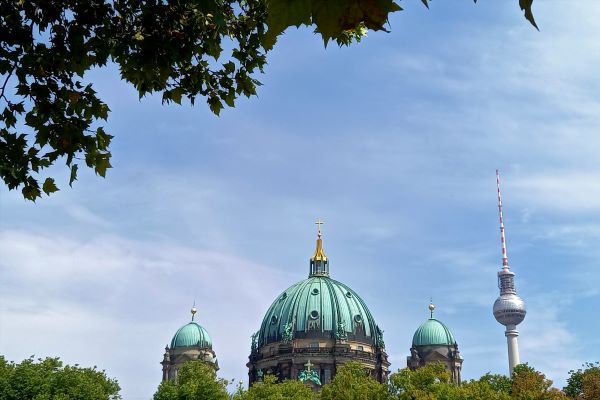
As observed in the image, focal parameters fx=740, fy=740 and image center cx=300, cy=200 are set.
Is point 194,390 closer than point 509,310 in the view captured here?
Yes

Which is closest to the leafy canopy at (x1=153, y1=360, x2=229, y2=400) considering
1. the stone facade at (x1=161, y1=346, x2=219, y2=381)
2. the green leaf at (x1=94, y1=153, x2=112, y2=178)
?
the stone facade at (x1=161, y1=346, x2=219, y2=381)

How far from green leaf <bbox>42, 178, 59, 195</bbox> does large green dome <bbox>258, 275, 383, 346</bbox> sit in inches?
4000

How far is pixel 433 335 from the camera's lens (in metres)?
120

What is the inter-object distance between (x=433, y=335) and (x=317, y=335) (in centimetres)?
2040

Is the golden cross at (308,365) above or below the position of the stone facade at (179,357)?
below

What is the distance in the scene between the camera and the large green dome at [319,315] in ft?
373

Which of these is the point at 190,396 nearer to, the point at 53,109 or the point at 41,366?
the point at 41,366

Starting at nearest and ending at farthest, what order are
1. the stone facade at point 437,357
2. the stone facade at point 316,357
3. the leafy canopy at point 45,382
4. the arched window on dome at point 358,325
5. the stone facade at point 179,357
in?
the leafy canopy at point 45,382 → the stone facade at point 316,357 → the arched window on dome at point 358,325 → the stone facade at point 437,357 → the stone facade at point 179,357

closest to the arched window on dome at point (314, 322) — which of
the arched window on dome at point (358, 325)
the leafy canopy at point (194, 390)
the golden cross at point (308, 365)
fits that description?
the arched window on dome at point (358, 325)

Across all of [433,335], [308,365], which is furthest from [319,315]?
[433,335]

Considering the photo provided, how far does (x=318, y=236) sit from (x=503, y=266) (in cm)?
8148

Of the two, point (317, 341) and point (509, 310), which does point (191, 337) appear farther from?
point (509, 310)

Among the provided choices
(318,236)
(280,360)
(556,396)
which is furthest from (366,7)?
(318,236)

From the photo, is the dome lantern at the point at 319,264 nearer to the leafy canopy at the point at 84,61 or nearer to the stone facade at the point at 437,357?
the stone facade at the point at 437,357
